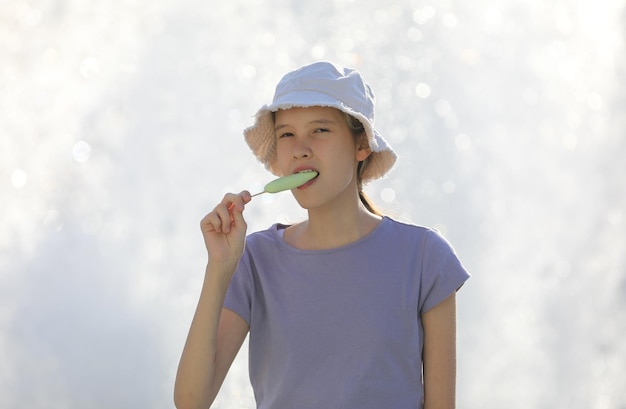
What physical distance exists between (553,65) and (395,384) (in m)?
4.99

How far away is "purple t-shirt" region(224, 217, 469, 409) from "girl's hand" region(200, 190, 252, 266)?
14 cm

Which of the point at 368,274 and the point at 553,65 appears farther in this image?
the point at 553,65

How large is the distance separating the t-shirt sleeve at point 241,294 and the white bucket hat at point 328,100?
0.37m

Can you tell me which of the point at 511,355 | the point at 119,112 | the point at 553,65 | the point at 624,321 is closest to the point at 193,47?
the point at 119,112

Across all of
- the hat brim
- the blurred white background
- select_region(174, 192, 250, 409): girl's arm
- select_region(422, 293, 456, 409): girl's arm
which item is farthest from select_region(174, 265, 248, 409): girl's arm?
the blurred white background

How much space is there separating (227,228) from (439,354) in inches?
24.1

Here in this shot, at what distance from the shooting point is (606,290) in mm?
6941

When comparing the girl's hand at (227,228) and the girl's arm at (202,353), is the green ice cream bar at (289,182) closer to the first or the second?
the girl's hand at (227,228)

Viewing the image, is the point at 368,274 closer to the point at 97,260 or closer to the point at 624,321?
the point at 97,260

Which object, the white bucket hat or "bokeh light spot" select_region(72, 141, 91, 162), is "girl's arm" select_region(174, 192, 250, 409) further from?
"bokeh light spot" select_region(72, 141, 91, 162)

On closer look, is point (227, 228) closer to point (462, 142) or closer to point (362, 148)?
point (362, 148)

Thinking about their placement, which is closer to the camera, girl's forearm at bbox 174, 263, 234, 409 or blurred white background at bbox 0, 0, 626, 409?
girl's forearm at bbox 174, 263, 234, 409

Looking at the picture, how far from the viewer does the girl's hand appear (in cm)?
222

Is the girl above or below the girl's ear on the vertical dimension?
below
